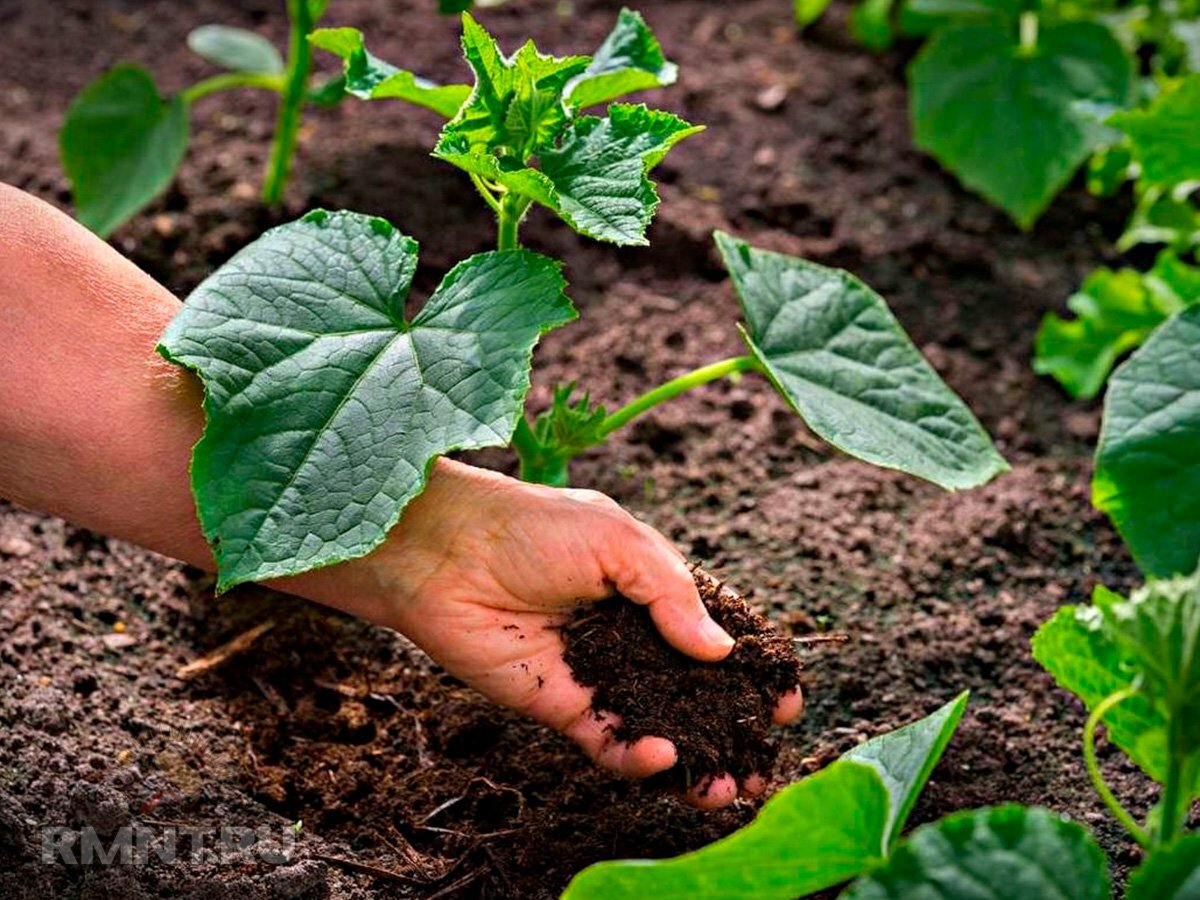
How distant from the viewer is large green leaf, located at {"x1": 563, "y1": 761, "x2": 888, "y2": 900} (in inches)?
58.4

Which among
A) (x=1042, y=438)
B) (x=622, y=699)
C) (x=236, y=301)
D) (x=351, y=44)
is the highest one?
(x=351, y=44)

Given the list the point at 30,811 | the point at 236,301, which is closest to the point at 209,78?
the point at 236,301

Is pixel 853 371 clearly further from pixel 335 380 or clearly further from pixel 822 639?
pixel 335 380

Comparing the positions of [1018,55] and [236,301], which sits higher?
[236,301]

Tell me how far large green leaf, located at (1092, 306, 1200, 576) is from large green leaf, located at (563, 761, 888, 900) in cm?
63

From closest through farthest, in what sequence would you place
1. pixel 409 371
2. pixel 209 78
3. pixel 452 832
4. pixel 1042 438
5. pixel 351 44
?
pixel 409 371 → pixel 452 832 → pixel 351 44 → pixel 1042 438 → pixel 209 78

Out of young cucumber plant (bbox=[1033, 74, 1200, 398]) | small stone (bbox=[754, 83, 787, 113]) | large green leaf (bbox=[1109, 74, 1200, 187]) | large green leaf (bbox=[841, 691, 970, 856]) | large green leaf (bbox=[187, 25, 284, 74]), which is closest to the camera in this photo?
large green leaf (bbox=[841, 691, 970, 856])

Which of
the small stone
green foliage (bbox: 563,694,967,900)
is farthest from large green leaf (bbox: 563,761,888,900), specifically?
the small stone

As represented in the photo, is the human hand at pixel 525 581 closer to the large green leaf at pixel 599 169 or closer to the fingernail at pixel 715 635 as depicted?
the fingernail at pixel 715 635

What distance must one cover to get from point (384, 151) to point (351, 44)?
1.24 meters

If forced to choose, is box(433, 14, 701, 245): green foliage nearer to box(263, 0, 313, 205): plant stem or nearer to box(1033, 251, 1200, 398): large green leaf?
box(263, 0, 313, 205): plant stem

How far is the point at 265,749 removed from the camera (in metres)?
2.16

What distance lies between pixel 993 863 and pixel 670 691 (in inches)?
25.4

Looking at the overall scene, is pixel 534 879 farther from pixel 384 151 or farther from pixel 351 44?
pixel 384 151
